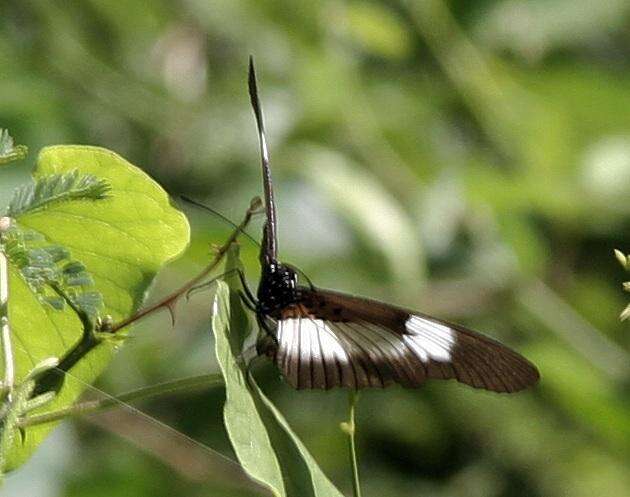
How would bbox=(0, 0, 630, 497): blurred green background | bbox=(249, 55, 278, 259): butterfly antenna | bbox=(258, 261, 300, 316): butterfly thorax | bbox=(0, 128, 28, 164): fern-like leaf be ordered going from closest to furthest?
bbox=(0, 128, 28, 164): fern-like leaf < bbox=(249, 55, 278, 259): butterfly antenna < bbox=(258, 261, 300, 316): butterfly thorax < bbox=(0, 0, 630, 497): blurred green background

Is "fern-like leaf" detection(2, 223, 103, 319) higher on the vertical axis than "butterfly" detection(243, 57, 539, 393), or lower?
lower

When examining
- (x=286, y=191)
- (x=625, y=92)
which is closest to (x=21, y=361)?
(x=286, y=191)

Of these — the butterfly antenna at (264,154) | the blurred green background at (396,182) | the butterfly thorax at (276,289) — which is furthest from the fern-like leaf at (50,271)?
the blurred green background at (396,182)

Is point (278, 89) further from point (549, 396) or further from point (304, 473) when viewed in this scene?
point (304, 473)

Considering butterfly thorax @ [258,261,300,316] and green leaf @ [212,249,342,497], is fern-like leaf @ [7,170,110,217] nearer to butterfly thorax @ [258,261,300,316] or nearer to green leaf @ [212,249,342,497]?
green leaf @ [212,249,342,497]

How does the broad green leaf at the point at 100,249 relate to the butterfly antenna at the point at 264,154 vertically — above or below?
below

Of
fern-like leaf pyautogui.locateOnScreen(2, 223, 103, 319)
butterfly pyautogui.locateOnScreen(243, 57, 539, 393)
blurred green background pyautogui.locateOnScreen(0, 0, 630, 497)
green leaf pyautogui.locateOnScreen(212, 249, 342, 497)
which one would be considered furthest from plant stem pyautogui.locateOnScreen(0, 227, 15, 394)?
blurred green background pyautogui.locateOnScreen(0, 0, 630, 497)

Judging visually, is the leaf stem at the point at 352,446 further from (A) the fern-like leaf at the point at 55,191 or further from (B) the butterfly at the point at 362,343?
(A) the fern-like leaf at the point at 55,191

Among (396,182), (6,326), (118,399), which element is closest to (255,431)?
(118,399)
